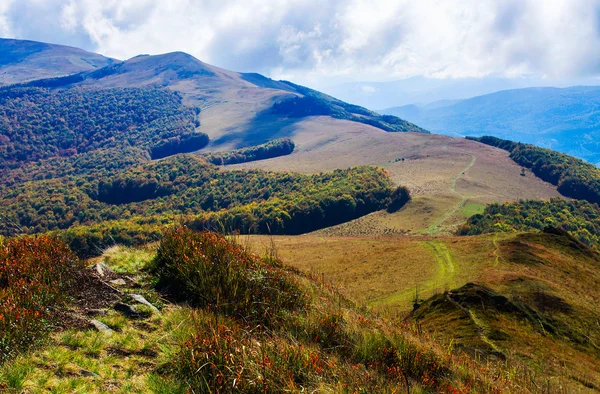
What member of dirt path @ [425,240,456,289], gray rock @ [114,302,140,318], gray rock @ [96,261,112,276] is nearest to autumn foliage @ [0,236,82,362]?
gray rock @ [96,261,112,276]

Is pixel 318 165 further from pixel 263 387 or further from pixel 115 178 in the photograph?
pixel 263 387

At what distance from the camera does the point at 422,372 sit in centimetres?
493

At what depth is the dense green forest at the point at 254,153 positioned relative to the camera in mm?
141525

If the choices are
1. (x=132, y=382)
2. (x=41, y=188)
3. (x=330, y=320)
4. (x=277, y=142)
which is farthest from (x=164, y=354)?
(x=277, y=142)

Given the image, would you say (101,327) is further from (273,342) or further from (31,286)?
(273,342)

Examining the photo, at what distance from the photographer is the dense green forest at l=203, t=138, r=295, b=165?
141525 mm

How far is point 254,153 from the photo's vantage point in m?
147

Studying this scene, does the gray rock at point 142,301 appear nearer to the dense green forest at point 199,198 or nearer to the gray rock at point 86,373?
the gray rock at point 86,373

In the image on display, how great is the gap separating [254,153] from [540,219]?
354ft

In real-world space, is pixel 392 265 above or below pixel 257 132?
below

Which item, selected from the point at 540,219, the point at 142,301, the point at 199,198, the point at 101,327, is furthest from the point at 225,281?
the point at 199,198

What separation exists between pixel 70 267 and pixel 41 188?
122173mm

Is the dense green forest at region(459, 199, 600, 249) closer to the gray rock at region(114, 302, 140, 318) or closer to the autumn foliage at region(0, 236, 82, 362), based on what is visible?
the gray rock at region(114, 302, 140, 318)

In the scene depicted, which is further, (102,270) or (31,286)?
(102,270)
